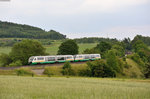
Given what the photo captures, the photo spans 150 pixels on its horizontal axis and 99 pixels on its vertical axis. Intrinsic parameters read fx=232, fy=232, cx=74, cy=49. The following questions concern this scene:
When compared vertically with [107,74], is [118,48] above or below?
above

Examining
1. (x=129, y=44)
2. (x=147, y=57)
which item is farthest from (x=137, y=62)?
(x=129, y=44)

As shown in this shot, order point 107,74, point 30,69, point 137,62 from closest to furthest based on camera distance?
point 30,69, point 107,74, point 137,62

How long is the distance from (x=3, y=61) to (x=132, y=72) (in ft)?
162

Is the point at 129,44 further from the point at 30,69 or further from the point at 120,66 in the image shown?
the point at 30,69

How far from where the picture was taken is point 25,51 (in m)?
85.5

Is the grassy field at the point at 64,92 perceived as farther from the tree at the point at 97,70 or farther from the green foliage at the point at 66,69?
the tree at the point at 97,70

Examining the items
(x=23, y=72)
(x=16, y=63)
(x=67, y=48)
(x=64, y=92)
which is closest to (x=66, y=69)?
(x=23, y=72)

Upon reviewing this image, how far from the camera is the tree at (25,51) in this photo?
8381 cm

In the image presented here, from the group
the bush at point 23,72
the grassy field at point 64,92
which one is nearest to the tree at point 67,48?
the bush at point 23,72

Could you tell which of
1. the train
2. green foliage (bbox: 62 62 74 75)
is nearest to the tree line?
green foliage (bbox: 62 62 74 75)

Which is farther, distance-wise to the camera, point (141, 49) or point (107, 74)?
point (141, 49)

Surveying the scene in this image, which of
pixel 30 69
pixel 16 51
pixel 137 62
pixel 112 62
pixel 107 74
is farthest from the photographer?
pixel 137 62

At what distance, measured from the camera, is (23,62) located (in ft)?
275

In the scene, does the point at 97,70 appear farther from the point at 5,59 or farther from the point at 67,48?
the point at 5,59
